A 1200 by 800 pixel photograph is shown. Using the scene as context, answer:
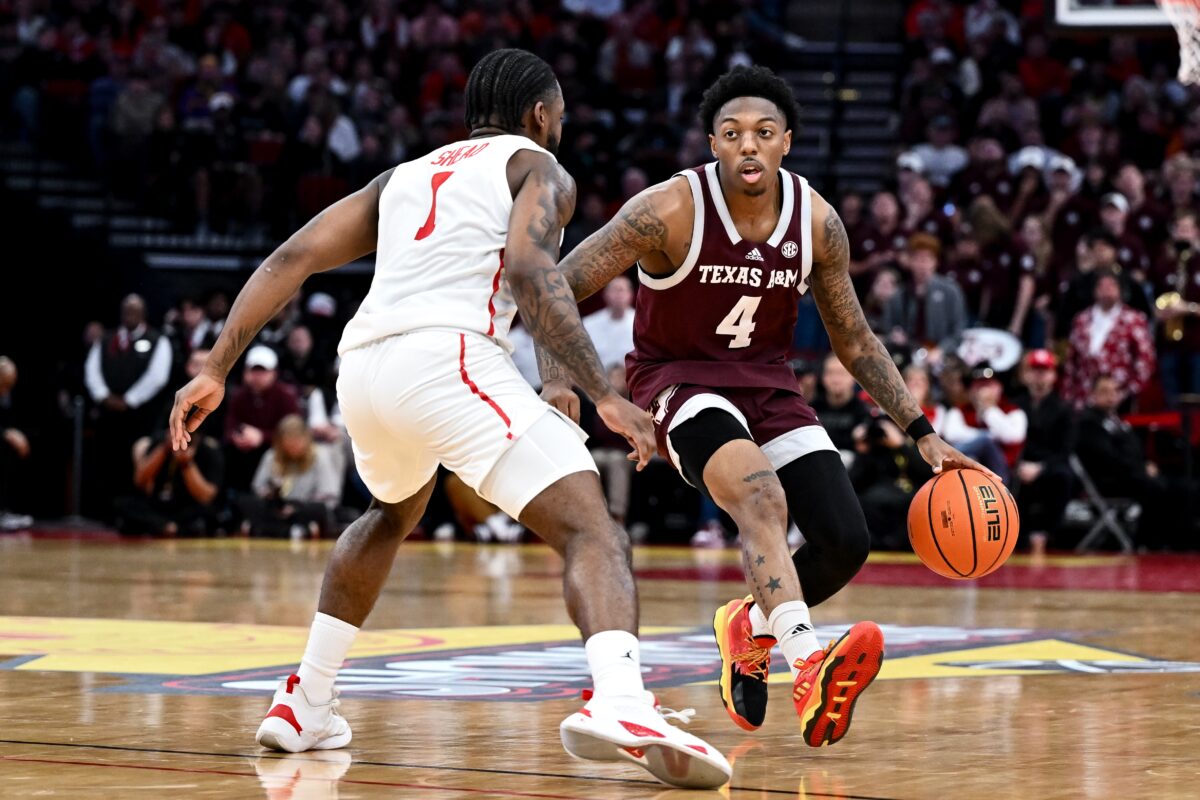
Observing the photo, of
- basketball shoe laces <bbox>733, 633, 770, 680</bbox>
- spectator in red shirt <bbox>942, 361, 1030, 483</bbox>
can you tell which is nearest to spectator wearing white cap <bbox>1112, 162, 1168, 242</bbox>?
spectator in red shirt <bbox>942, 361, 1030, 483</bbox>

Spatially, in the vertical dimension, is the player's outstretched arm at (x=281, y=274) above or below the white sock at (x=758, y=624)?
above

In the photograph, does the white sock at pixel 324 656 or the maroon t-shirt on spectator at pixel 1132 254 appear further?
the maroon t-shirt on spectator at pixel 1132 254

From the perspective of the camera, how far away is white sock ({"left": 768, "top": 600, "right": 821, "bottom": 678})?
196 inches

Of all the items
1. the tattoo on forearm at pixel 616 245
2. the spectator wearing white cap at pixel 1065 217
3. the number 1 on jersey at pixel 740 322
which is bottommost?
the number 1 on jersey at pixel 740 322

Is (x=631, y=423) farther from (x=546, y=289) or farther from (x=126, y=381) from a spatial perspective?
(x=126, y=381)

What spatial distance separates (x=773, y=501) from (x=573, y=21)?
1794cm

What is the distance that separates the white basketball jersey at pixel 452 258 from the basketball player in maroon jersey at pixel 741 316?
68 cm

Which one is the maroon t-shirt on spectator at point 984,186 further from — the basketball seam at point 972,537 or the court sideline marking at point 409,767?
the court sideline marking at point 409,767

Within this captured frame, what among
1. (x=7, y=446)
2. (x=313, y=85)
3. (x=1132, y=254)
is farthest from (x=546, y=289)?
(x=313, y=85)

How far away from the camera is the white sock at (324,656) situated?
4930 millimetres

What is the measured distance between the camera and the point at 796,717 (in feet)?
18.5

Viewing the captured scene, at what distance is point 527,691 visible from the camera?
6105mm

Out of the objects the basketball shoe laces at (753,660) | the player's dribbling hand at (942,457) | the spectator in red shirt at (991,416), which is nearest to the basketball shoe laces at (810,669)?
the basketball shoe laces at (753,660)

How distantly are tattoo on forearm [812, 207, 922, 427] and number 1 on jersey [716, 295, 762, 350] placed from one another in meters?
0.27
